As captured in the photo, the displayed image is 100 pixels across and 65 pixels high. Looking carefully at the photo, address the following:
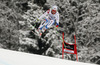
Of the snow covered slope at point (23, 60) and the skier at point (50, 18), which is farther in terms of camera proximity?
the skier at point (50, 18)

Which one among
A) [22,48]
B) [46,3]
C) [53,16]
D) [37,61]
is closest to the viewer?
[37,61]

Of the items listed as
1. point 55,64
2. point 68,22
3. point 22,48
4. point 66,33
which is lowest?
point 22,48

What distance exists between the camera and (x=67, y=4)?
12.1 meters

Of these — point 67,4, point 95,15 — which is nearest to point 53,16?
point 67,4

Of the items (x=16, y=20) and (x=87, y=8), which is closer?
(x=87, y=8)

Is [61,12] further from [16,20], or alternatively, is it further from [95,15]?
[16,20]

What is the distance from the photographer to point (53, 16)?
8344 millimetres

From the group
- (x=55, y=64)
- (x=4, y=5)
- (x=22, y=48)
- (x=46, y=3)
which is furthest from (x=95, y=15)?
(x=55, y=64)

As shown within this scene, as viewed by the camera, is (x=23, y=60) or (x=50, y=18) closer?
(x=23, y=60)

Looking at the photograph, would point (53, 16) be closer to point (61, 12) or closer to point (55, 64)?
point (61, 12)

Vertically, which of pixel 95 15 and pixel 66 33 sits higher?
pixel 95 15

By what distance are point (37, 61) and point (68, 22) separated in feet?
34.3

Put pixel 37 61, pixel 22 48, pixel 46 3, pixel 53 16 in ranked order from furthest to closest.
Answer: pixel 46 3 → pixel 22 48 → pixel 53 16 → pixel 37 61

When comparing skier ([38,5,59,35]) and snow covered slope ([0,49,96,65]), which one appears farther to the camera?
skier ([38,5,59,35])
